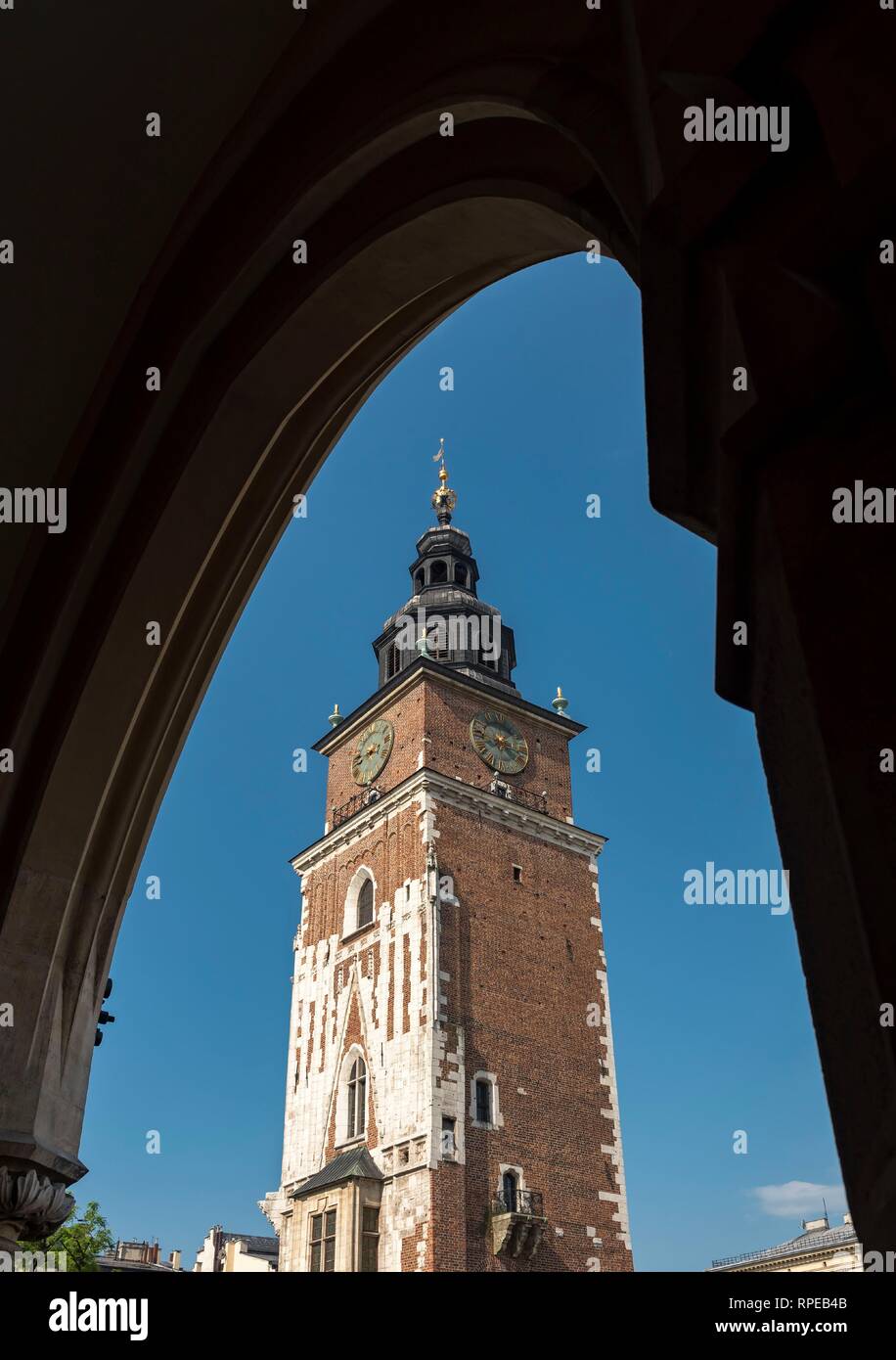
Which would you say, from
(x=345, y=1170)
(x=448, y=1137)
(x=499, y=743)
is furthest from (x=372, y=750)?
(x=345, y=1170)

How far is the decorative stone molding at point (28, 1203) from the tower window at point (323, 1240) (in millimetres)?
29072

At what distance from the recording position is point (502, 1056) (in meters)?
32.2

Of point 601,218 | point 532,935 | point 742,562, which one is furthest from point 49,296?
point 532,935

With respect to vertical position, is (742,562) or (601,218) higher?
(601,218)

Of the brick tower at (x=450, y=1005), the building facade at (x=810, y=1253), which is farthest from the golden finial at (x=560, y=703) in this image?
the building facade at (x=810, y=1253)

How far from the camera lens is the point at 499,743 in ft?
127

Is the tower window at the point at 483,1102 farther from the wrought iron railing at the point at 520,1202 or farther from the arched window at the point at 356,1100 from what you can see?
the arched window at the point at 356,1100

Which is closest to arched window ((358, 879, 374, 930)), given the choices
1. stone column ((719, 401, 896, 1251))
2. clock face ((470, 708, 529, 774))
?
clock face ((470, 708, 529, 774))

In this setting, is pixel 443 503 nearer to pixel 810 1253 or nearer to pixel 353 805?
pixel 353 805

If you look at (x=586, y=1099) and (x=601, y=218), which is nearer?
(x=601, y=218)

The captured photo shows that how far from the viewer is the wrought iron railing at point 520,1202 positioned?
29609mm
